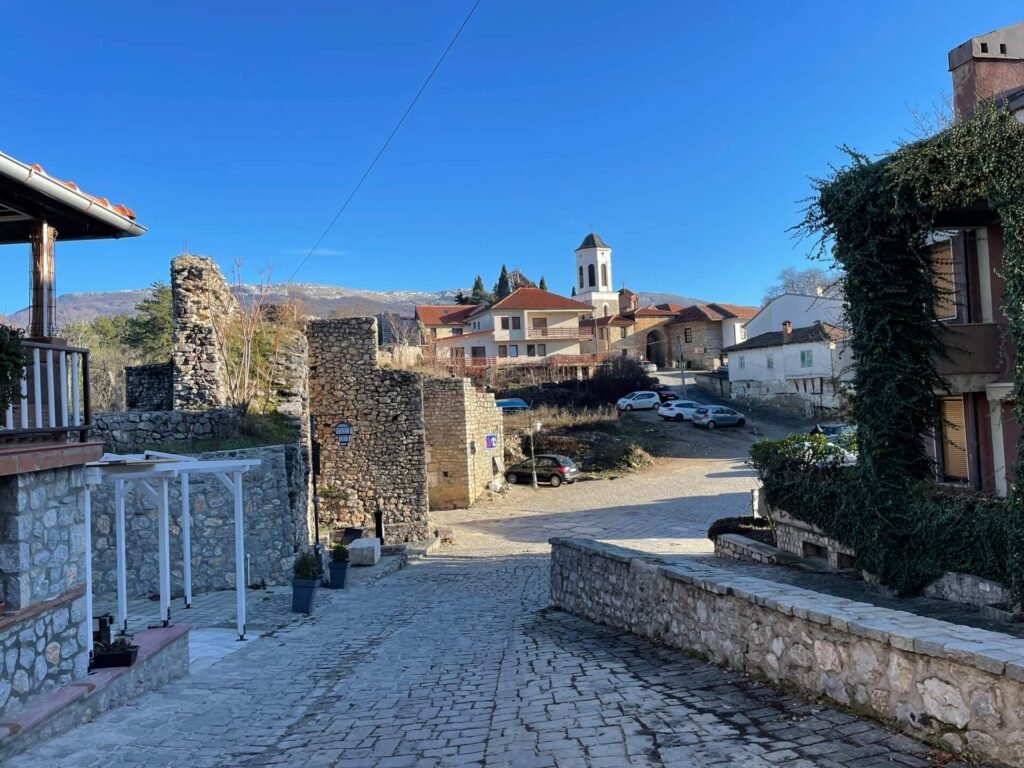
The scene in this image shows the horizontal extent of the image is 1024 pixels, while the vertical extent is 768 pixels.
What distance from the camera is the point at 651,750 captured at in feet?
14.1

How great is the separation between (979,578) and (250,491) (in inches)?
420

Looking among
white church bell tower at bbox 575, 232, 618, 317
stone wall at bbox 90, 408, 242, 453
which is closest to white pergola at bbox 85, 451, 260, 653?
stone wall at bbox 90, 408, 242, 453

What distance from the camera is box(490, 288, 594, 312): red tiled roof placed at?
58.9 meters

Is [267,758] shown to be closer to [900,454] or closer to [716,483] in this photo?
[900,454]

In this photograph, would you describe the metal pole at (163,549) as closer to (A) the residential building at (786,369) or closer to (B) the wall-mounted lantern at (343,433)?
(B) the wall-mounted lantern at (343,433)

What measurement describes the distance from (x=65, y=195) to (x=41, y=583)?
10.7ft

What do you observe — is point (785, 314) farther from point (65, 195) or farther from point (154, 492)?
point (65, 195)

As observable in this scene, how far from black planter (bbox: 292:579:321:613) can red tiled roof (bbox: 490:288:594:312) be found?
161 feet

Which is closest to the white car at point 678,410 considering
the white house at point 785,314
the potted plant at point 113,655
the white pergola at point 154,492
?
Answer: the white house at point 785,314

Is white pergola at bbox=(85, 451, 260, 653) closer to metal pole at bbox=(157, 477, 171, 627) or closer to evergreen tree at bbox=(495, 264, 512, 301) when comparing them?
metal pole at bbox=(157, 477, 171, 627)

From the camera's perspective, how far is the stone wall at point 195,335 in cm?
1536

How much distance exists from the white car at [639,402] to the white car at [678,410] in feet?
6.14

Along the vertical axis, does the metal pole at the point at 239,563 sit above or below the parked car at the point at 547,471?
above

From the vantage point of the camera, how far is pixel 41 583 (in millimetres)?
5473
